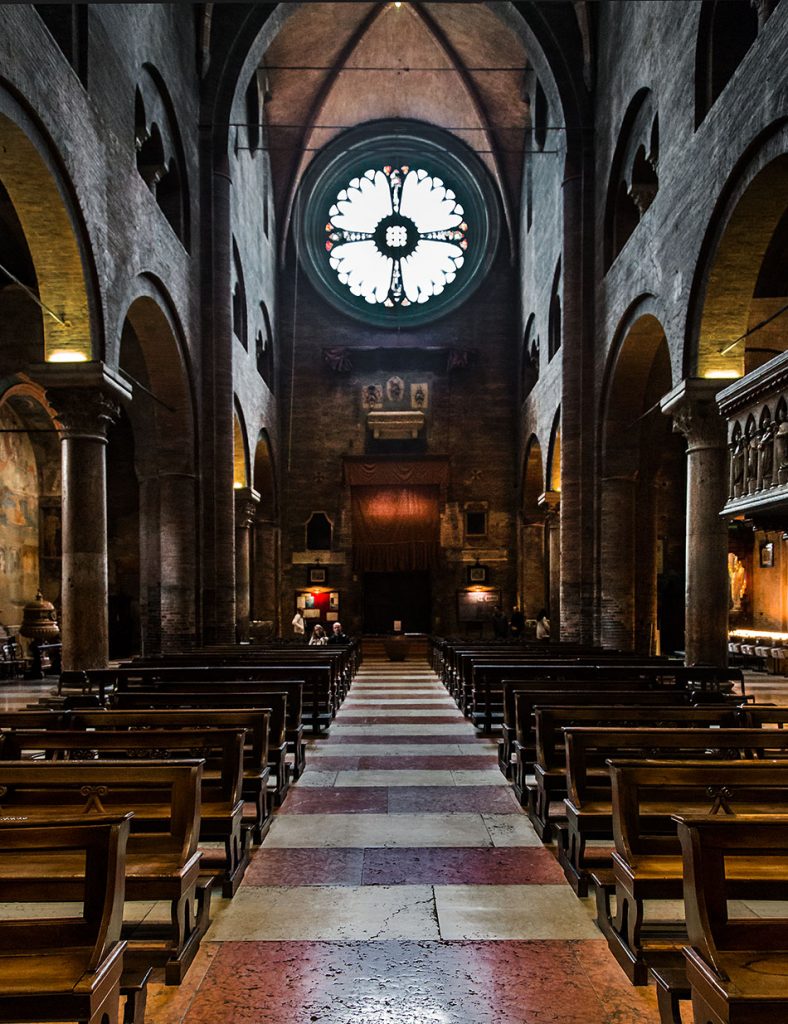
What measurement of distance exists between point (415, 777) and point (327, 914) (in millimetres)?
3205

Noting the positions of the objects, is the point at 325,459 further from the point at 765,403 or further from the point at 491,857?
the point at 491,857

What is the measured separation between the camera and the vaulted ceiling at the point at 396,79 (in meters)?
23.5

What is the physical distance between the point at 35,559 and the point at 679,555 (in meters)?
16.7

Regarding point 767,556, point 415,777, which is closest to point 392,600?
point 767,556

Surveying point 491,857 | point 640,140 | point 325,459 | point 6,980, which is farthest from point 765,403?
point 325,459

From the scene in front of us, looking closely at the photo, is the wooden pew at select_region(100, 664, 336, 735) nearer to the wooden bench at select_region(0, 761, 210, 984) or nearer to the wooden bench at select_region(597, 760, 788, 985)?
the wooden bench at select_region(0, 761, 210, 984)

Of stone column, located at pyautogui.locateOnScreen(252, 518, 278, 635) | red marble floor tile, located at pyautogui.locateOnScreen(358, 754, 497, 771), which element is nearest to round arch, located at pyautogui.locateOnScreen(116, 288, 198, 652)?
red marble floor tile, located at pyautogui.locateOnScreen(358, 754, 497, 771)

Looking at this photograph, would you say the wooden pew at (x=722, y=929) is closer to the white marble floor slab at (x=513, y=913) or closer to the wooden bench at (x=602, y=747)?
the white marble floor slab at (x=513, y=913)

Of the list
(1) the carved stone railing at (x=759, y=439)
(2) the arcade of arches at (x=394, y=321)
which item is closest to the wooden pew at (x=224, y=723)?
(1) the carved stone railing at (x=759, y=439)

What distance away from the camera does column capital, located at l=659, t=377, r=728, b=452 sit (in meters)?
11.3

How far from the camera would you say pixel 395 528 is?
26.9 m

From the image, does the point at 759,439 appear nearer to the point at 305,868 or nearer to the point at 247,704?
the point at 247,704

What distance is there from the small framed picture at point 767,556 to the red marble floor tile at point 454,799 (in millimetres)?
15110

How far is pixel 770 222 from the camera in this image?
10.2 m
